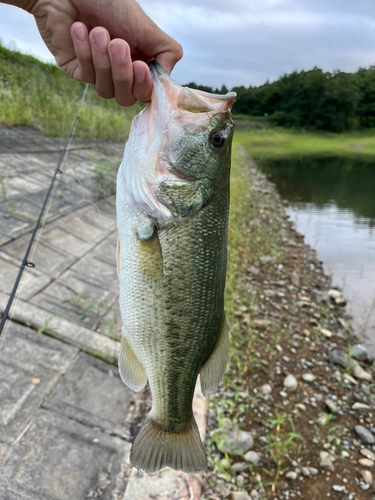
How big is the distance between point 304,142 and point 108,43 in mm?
→ 49156

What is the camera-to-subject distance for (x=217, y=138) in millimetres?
1469

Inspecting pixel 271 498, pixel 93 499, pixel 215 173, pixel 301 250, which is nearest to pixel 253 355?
pixel 271 498

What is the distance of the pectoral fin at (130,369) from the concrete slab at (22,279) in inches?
87.2

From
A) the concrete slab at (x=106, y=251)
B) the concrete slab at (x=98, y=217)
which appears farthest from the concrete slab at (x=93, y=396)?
the concrete slab at (x=98, y=217)

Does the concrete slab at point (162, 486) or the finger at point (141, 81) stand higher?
the finger at point (141, 81)

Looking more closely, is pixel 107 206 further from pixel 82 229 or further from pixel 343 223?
pixel 343 223

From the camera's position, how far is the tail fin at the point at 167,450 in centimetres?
150

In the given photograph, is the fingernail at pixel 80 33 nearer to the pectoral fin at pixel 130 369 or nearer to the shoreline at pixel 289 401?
the pectoral fin at pixel 130 369

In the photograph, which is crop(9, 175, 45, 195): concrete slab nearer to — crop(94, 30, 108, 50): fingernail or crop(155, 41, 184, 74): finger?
crop(155, 41, 184, 74): finger

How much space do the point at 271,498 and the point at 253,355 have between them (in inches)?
64.9

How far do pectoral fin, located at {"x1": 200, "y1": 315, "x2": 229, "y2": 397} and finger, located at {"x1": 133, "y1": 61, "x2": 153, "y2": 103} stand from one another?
1.11 m

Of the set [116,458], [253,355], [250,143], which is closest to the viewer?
[116,458]

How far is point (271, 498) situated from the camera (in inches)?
103

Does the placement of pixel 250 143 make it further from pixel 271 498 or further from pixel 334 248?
pixel 271 498
